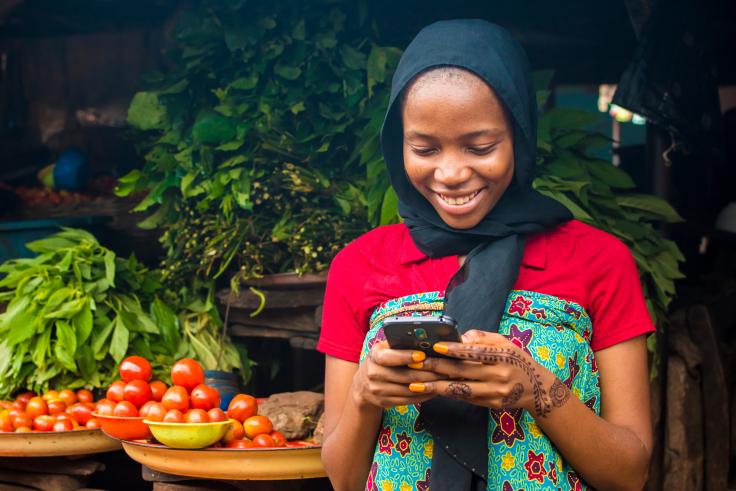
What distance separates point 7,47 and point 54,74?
13.8 inches

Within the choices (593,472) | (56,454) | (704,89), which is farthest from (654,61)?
(56,454)

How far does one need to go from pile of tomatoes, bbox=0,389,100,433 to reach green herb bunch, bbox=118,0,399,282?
0.63 meters

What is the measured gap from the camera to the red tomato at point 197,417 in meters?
2.93

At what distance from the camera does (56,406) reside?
341cm

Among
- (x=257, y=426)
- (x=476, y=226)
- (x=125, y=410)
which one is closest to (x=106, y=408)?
(x=125, y=410)

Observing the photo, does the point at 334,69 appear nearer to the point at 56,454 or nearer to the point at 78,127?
the point at 56,454

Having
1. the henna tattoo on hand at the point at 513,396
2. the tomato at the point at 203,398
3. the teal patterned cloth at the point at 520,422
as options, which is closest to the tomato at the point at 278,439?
the tomato at the point at 203,398

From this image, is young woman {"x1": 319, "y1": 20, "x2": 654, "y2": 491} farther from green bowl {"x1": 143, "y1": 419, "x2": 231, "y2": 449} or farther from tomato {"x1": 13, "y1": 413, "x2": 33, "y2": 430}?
tomato {"x1": 13, "y1": 413, "x2": 33, "y2": 430}

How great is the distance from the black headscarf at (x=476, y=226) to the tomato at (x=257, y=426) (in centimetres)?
118

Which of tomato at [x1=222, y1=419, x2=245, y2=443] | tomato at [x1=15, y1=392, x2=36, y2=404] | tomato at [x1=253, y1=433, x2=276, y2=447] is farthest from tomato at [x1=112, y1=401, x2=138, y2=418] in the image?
tomato at [x1=15, y1=392, x2=36, y2=404]

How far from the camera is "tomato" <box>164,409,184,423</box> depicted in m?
2.92

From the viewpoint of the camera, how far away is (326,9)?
3738 mm

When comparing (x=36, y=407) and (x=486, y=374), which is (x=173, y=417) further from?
(x=486, y=374)

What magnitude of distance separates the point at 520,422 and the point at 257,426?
1319 mm
